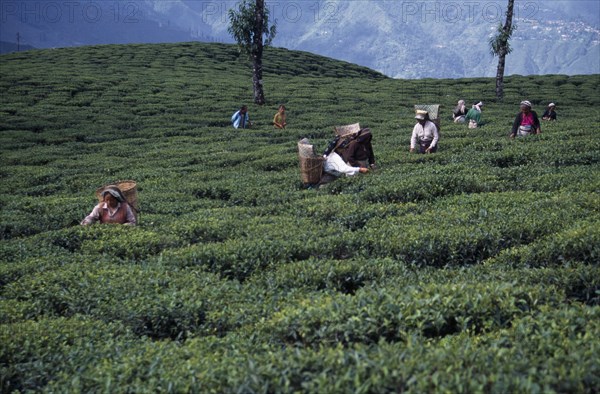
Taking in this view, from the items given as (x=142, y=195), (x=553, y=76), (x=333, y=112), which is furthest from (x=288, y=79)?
(x=142, y=195)

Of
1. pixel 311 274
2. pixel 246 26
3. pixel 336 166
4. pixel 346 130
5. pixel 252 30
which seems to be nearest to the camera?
pixel 311 274

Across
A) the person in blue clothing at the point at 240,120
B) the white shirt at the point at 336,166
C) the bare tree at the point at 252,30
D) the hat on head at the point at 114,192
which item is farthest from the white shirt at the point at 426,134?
the bare tree at the point at 252,30

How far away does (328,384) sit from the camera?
18.0 feet

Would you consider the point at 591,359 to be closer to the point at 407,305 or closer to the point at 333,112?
the point at 407,305

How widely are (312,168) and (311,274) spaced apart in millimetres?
8062

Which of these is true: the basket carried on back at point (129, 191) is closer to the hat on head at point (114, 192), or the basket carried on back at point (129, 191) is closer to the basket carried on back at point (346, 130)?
the hat on head at point (114, 192)

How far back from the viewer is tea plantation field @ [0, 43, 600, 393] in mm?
5961

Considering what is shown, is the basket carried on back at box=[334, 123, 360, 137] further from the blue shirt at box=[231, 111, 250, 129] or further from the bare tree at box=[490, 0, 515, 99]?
the bare tree at box=[490, 0, 515, 99]

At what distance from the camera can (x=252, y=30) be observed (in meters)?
42.6

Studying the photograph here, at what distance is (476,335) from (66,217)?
11.9 metres

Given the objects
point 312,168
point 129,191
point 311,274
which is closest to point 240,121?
point 312,168

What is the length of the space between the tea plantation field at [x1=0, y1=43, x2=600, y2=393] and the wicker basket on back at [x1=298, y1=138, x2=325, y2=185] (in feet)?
1.28

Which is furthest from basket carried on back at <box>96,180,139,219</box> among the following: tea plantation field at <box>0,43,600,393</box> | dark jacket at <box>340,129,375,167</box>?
dark jacket at <box>340,129,375,167</box>

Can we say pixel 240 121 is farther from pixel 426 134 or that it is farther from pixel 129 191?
pixel 129 191
